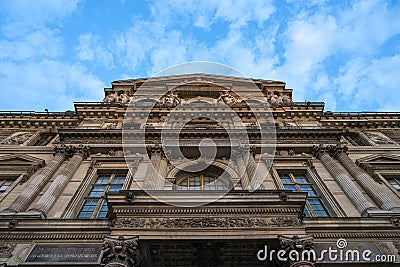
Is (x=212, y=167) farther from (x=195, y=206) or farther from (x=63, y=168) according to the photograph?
(x=63, y=168)

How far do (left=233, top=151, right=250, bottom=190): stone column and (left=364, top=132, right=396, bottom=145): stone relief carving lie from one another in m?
10.8

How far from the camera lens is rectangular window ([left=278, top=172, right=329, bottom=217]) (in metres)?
15.1

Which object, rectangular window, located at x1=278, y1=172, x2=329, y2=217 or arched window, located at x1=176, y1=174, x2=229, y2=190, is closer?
rectangular window, located at x1=278, y1=172, x2=329, y2=217

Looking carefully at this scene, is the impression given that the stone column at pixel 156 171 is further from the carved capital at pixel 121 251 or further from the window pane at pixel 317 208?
the window pane at pixel 317 208

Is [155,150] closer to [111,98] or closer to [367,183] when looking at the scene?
[111,98]

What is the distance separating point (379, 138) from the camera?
74.1 ft

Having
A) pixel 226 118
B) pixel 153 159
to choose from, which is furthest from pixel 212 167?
pixel 226 118

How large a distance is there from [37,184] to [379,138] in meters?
22.3

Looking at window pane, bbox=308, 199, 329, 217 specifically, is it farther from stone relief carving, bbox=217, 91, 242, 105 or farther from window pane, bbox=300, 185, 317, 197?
stone relief carving, bbox=217, 91, 242, 105

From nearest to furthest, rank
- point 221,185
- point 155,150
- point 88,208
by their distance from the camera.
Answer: point 88,208
point 221,185
point 155,150

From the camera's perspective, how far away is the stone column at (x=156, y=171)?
15080 mm

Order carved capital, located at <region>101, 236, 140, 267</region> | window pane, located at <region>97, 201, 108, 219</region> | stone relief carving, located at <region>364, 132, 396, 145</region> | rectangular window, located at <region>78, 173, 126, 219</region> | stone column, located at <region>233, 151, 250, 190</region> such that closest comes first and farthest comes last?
carved capital, located at <region>101, 236, 140, 267</region> < window pane, located at <region>97, 201, 108, 219</region> < rectangular window, located at <region>78, 173, 126, 219</region> < stone column, located at <region>233, 151, 250, 190</region> < stone relief carving, located at <region>364, 132, 396, 145</region>

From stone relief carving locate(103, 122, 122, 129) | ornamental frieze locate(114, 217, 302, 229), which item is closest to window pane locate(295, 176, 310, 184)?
ornamental frieze locate(114, 217, 302, 229)

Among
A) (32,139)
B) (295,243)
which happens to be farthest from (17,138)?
(295,243)
